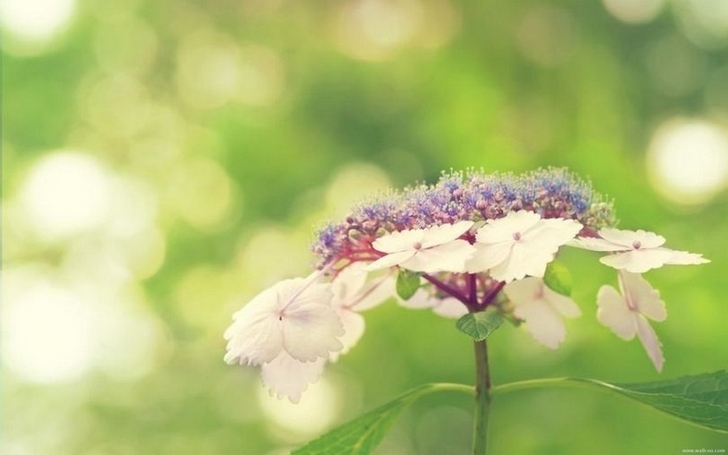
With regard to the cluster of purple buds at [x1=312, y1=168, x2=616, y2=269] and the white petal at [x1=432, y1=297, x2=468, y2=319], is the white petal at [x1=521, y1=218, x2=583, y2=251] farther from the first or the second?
the white petal at [x1=432, y1=297, x2=468, y2=319]

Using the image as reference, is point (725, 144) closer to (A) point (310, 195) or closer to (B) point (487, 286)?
(A) point (310, 195)

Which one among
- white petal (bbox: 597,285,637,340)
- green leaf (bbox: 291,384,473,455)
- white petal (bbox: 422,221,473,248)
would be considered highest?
white petal (bbox: 597,285,637,340)

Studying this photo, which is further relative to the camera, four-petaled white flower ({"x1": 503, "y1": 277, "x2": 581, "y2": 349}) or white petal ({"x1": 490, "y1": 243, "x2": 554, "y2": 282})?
four-petaled white flower ({"x1": 503, "y1": 277, "x2": 581, "y2": 349})

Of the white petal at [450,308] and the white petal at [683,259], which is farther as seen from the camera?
the white petal at [450,308]

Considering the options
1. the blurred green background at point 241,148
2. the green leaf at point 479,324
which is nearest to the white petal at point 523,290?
the green leaf at point 479,324

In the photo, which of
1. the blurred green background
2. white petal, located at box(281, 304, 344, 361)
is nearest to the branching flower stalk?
white petal, located at box(281, 304, 344, 361)

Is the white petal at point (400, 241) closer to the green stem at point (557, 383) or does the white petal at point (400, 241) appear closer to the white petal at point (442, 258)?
the white petal at point (442, 258)

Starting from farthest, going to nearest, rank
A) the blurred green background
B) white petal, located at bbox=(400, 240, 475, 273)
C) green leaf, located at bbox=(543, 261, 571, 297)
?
Result: the blurred green background → green leaf, located at bbox=(543, 261, 571, 297) → white petal, located at bbox=(400, 240, 475, 273)
